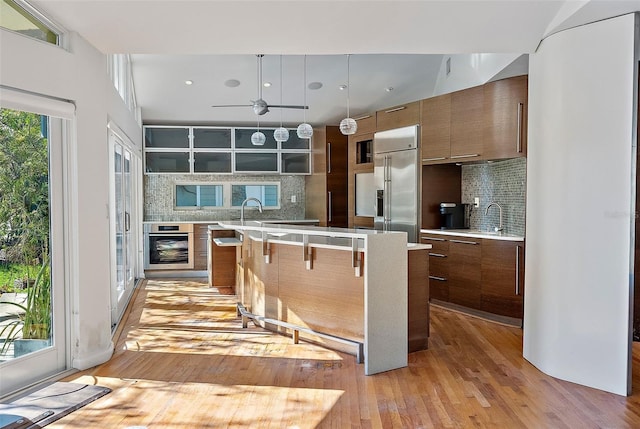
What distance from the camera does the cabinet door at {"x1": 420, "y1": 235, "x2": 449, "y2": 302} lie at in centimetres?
576

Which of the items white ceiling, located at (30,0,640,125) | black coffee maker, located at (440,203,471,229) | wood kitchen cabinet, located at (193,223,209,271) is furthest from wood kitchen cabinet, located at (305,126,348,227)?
white ceiling, located at (30,0,640,125)

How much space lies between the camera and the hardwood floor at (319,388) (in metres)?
2.86

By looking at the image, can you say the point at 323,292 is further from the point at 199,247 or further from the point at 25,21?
the point at 199,247

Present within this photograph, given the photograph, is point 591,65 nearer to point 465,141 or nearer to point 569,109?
point 569,109

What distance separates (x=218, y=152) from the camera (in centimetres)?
852

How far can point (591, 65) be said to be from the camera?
3330 mm

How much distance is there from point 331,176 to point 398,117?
2.05 m

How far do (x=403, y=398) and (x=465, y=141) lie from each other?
3.22m

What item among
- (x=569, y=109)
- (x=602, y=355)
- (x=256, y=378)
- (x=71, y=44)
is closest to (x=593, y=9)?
(x=569, y=109)

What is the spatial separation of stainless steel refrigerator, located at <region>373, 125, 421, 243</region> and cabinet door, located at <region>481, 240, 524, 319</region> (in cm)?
Answer: 112

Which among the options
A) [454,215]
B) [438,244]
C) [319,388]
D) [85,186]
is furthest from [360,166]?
[319,388]

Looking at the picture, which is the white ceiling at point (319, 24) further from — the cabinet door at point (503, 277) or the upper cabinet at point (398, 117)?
the upper cabinet at point (398, 117)

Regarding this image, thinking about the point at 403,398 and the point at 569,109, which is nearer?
the point at 403,398

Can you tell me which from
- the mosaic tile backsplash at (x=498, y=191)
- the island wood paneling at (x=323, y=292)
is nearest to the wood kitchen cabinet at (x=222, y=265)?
the island wood paneling at (x=323, y=292)
